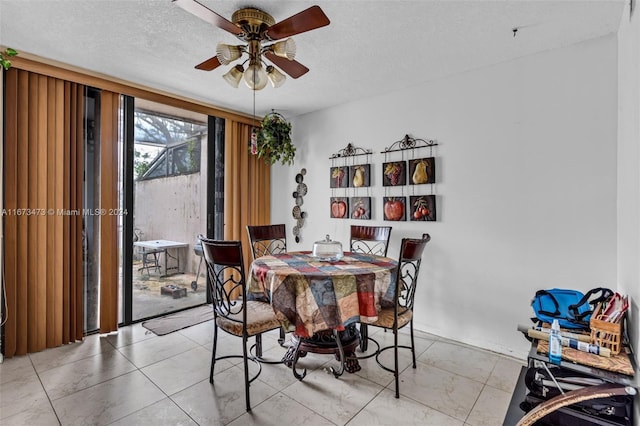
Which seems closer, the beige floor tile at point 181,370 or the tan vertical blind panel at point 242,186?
the beige floor tile at point 181,370

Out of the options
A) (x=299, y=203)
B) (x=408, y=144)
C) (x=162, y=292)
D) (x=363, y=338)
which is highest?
(x=408, y=144)

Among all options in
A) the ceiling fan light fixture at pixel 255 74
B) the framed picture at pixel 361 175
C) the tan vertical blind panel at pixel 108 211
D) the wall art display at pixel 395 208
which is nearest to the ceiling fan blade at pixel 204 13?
the ceiling fan light fixture at pixel 255 74

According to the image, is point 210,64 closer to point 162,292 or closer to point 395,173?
point 395,173

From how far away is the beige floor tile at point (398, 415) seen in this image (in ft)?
5.90

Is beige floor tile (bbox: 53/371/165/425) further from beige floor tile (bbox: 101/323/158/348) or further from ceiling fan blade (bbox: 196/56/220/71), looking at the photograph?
ceiling fan blade (bbox: 196/56/220/71)

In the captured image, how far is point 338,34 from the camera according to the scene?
7.24ft

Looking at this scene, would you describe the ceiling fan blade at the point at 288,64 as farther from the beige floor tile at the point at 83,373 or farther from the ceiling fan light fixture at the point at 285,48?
the beige floor tile at the point at 83,373

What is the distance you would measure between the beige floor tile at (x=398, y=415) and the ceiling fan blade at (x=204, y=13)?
2.32 metres

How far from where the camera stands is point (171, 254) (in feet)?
11.8

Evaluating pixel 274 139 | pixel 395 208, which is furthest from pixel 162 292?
pixel 395 208

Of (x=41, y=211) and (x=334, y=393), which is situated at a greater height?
(x=41, y=211)

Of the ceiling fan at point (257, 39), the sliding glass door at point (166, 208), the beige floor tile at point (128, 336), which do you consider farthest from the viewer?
the sliding glass door at point (166, 208)

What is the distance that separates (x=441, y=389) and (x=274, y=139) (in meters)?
2.94

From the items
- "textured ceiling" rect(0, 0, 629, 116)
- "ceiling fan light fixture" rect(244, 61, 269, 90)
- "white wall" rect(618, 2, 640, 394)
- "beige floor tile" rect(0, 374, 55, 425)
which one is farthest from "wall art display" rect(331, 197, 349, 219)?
"beige floor tile" rect(0, 374, 55, 425)
